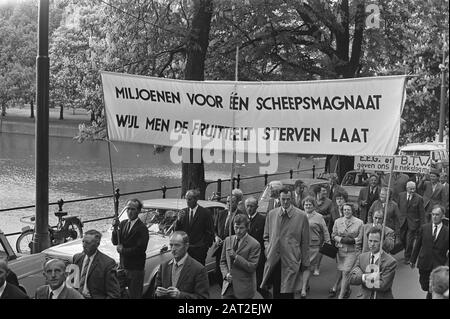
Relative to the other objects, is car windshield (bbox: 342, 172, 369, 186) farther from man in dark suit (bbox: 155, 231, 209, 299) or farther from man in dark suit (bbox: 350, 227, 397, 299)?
man in dark suit (bbox: 155, 231, 209, 299)

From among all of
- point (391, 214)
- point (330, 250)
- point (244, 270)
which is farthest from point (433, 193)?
point (244, 270)

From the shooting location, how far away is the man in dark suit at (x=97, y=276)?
6.39 m

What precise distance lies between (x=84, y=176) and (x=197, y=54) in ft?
59.5

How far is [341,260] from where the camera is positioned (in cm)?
908

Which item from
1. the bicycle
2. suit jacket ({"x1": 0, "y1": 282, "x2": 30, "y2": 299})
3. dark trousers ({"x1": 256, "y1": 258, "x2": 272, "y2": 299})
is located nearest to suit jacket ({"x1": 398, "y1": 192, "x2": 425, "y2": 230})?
dark trousers ({"x1": 256, "y1": 258, "x2": 272, "y2": 299})

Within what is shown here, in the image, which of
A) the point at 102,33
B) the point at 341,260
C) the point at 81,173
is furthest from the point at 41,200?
the point at 81,173

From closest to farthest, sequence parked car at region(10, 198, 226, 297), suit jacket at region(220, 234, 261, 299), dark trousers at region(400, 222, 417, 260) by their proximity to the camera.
A: suit jacket at region(220, 234, 261, 299)
parked car at region(10, 198, 226, 297)
dark trousers at region(400, 222, 417, 260)

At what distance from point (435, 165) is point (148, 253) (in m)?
10.1

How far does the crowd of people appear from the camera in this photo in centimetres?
610

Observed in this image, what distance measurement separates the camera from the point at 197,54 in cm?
1516

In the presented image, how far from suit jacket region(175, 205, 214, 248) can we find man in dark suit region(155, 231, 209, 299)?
240cm

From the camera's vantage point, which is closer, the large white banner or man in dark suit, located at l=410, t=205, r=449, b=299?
the large white banner

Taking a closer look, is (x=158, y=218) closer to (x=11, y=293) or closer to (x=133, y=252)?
(x=133, y=252)

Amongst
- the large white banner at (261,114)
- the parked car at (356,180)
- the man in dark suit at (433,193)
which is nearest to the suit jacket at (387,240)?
the large white banner at (261,114)
